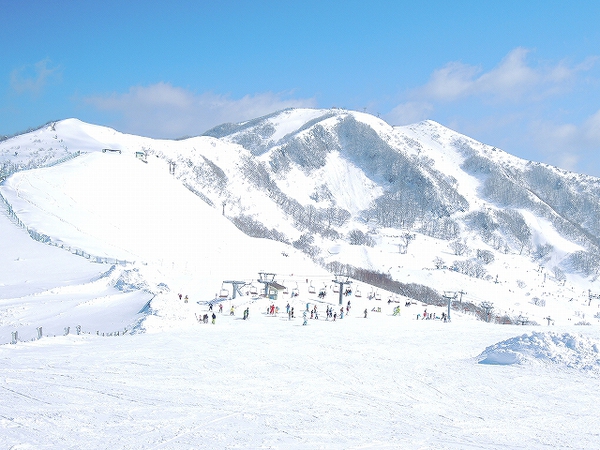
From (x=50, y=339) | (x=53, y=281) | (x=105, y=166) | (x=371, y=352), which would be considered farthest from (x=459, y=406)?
(x=105, y=166)

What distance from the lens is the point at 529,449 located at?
11.7 meters

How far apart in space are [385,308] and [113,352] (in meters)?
29.0

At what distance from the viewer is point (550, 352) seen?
66.6 feet

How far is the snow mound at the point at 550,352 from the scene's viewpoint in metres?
19.8

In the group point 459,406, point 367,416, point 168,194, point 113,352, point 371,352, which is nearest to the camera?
point 367,416

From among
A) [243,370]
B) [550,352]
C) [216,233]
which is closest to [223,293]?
[243,370]

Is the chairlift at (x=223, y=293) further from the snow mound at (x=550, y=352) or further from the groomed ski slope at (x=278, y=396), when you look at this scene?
the snow mound at (x=550, y=352)

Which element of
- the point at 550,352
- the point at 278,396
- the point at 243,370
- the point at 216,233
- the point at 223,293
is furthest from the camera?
the point at 216,233

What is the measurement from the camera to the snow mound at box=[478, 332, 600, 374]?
19.8 meters

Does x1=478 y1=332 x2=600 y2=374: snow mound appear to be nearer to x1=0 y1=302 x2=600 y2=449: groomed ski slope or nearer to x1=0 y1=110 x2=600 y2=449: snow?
x1=0 y1=110 x2=600 y2=449: snow

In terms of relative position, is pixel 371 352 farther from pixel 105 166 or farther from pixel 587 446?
pixel 105 166

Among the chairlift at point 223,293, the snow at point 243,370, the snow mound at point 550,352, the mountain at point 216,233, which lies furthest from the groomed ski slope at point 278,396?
the mountain at point 216,233

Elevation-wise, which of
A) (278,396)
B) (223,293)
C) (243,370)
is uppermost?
(223,293)

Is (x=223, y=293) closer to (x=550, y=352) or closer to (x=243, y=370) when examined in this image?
(x=243, y=370)
